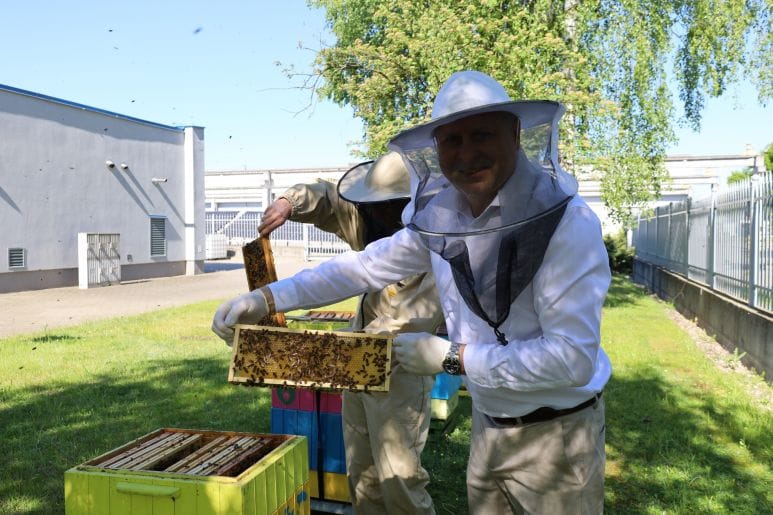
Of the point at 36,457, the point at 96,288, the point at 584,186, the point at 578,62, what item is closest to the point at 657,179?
the point at 578,62

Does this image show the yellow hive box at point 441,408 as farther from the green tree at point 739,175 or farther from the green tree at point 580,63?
the green tree at point 739,175

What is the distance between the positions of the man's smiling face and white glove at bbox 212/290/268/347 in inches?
34.6

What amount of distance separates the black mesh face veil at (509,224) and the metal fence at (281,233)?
21.9 m

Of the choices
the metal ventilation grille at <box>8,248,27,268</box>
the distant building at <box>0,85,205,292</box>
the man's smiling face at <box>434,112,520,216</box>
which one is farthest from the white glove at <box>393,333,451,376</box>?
the metal ventilation grille at <box>8,248,27,268</box>

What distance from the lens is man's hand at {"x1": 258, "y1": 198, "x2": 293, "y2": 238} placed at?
2939 millimetres

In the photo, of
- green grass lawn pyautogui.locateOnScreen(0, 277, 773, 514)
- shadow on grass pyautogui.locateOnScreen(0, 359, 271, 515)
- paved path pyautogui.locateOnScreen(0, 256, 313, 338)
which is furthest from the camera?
paved path pyautogui.locateOnScreen(0, 256, 313, 338)

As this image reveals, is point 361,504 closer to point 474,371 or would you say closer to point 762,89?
point 474,371

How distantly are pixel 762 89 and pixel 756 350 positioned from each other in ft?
21.8

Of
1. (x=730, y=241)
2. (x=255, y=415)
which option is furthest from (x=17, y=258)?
(x=730, y=241)

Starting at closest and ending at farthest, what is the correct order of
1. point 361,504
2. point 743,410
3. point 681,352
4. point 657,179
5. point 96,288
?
point 361,504 < point 743,410 < point 681,352 < point 657,179 < point 96,288

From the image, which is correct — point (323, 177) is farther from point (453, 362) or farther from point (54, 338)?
point (453, 362)

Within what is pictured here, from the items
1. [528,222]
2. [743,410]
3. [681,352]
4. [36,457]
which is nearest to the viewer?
[528,222]

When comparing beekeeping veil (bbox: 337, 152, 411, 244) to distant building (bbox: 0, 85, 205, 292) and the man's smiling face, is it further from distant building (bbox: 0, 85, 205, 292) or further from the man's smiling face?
distant building (bbox: 0, 85, 205, 292)

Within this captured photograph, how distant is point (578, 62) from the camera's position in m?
8.87
